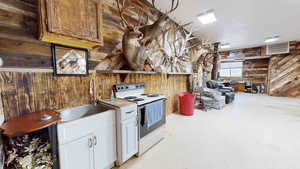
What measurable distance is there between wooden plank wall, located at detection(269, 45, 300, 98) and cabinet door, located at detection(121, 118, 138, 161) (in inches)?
377

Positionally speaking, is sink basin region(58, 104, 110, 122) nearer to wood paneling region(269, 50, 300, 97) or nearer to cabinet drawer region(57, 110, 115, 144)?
cabinet drawer region(57, 110, 115, 144)

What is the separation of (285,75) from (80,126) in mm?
10315

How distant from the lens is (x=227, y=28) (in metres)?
4.40

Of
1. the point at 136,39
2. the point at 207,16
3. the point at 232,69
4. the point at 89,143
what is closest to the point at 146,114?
the point at 89,143

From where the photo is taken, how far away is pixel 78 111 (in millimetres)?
1774

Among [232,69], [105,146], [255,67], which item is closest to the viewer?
[105,146]

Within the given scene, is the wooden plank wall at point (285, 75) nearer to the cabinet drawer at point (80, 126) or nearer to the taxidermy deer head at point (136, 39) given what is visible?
the taxidermy deer head at point (136, 39)

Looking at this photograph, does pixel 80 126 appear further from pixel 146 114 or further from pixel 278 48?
pixel 278 48

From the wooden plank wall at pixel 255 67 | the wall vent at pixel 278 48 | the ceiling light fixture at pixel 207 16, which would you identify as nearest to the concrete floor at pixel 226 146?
the ceiling light fixture at pixel 207 16

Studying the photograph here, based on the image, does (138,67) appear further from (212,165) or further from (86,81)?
(212,165)

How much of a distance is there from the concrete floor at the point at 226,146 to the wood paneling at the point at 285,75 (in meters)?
5.12

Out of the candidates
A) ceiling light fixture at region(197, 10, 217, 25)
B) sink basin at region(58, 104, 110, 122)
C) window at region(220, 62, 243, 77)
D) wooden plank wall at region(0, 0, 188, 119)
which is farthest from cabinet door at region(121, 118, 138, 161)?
window at region(220, 62, 243, 77)

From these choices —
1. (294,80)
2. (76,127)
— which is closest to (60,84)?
(76,127)

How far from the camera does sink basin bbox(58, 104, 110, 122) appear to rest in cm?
162
